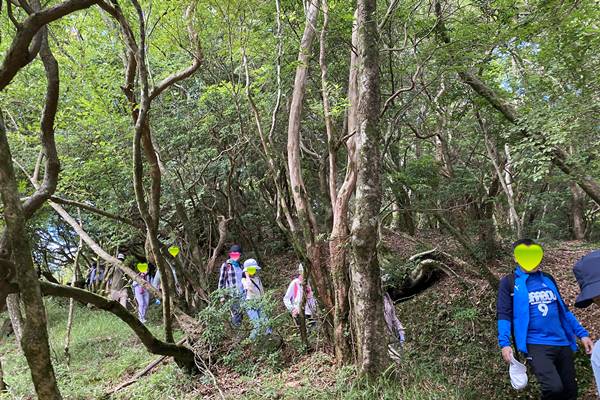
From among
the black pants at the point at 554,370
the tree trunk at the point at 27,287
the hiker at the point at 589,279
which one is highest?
the tree trunk at the point at 27,287

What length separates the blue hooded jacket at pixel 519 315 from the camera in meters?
4.07

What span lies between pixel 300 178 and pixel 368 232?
2.14m

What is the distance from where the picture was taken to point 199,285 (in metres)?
10.8

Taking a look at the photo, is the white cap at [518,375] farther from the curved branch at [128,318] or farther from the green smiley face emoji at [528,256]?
the curved branch at [128,318]

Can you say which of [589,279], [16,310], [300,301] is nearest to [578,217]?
[300,301]

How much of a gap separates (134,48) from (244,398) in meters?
4.50

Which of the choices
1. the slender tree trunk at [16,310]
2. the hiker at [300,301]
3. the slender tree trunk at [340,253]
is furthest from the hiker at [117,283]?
the slender tree trunk at [340,253]

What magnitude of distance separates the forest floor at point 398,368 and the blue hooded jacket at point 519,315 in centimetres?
102

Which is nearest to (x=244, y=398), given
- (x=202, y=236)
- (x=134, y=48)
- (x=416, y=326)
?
(x=416, y=326)

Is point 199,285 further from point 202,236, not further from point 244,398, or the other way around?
point 244,398

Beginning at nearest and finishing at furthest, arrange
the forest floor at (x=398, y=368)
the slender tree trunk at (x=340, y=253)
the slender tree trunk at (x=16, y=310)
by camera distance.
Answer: the forest floor at (x=398, y=368)
the slender tree trunk at (x=340, y=253)
the slender tree trunk at (x=16, y=310)

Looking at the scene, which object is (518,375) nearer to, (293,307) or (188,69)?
(293,307)

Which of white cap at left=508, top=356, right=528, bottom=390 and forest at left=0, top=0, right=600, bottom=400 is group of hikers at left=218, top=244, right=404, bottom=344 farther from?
white cap at left=508, top=356, right=528, bottom=390

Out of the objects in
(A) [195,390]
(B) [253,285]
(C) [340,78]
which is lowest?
(A) [195,390]
